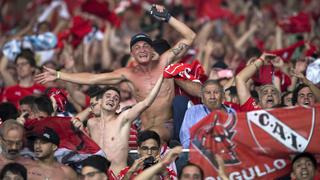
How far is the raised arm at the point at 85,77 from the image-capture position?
629 inches

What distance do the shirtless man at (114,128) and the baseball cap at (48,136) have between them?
1208mm

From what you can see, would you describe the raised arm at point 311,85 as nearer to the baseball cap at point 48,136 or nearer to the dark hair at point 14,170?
the baseball cap at point 48,136

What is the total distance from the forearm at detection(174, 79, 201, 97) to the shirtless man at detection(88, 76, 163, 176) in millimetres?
715

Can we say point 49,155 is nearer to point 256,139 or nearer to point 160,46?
point 256,139

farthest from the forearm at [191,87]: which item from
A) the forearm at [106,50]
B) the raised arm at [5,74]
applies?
the forearm at [106,50]

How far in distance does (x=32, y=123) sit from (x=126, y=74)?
212cm

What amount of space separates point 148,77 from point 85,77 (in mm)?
783

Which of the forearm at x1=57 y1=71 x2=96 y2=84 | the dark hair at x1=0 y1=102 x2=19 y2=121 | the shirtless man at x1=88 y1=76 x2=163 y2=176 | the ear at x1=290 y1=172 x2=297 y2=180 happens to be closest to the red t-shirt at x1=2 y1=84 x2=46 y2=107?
the dark hair at x1=0 y1=102 x2=19 y2=121

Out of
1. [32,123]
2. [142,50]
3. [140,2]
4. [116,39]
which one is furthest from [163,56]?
[140,2]

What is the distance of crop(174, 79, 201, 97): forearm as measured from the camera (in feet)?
50.9

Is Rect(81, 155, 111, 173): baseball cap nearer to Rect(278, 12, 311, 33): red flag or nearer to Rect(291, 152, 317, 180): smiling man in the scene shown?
Rect(291, 152, 317, 180): smiling man

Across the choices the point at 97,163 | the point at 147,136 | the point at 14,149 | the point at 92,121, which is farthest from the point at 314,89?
the point at 14,149

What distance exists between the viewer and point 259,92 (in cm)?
1614

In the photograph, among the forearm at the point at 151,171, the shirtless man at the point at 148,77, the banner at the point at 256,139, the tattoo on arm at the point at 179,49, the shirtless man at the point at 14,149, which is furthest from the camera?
the tattoo on arm at the point at 179,49
